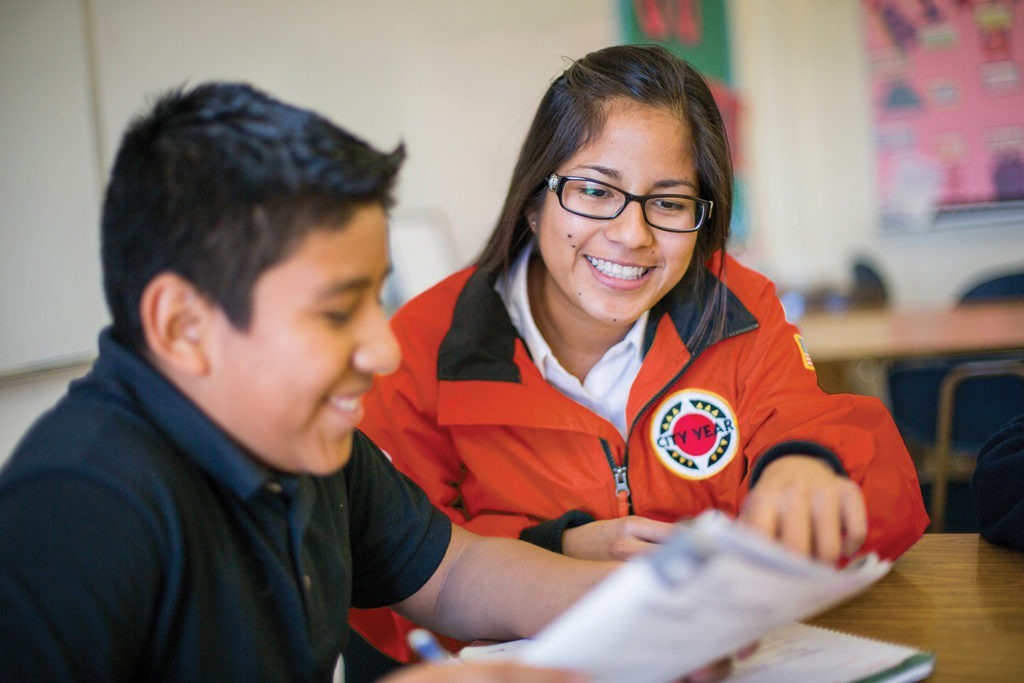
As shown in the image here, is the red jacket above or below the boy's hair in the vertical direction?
below

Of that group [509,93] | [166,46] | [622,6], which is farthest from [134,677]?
[622,6]

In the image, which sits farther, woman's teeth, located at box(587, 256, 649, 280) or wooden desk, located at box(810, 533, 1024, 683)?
woman's teeth, located at box(587, 256, 649, 280)

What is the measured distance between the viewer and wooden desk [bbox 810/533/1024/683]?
0.95 meters

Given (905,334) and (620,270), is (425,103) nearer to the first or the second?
(905,334)

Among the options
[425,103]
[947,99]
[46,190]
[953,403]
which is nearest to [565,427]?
[46,190]

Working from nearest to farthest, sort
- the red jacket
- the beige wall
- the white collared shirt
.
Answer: the red jacket → the white collared shirt → the beige wall

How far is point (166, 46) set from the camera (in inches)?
126

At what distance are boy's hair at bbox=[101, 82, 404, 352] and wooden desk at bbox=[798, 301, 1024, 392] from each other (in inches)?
101

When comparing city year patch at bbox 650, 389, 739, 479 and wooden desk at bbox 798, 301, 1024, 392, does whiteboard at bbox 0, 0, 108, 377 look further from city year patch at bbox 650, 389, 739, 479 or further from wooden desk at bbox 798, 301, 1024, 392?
wooden desk at bbox 798, 301, 1024, 392

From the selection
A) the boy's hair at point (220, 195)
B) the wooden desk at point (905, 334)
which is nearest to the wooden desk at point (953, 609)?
the boy's hair at point (220, 195)

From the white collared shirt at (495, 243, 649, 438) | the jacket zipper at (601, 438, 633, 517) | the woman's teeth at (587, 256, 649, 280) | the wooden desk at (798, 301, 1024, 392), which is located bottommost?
the wooden desk at (798, 301, 1024, 392)

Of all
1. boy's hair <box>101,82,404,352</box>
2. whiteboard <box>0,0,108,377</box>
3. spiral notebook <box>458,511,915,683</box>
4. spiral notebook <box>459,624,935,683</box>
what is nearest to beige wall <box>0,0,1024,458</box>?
whiteboard <box>0,0,108,377</box>

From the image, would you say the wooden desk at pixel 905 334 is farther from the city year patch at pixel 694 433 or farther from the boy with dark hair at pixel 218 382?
the boy with dark hair at pixel 218 382

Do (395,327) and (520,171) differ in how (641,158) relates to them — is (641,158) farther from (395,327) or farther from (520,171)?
(395,327)
